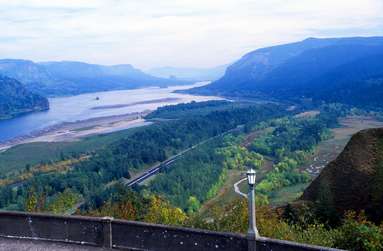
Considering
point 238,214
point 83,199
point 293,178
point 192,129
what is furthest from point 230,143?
point 238,214

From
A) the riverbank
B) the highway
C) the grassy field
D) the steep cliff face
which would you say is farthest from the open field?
the riverbank

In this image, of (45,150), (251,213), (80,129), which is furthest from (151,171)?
(251,213)

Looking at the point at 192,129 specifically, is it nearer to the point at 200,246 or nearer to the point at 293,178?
the point at 293,178

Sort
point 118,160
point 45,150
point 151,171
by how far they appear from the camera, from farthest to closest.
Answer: point 45,150, point 118,160, point 151,171

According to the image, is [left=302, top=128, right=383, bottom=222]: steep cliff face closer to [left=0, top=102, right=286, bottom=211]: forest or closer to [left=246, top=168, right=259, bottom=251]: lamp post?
[left=246, top=168, right=259, bottom=251]: lamp post

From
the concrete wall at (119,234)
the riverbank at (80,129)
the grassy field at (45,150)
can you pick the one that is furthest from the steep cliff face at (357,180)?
the riverbank at (80,129)

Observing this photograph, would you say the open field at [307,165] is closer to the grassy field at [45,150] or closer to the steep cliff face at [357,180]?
the steep cliff face at [357,180]

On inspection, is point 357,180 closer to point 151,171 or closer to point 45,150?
point 151,171
